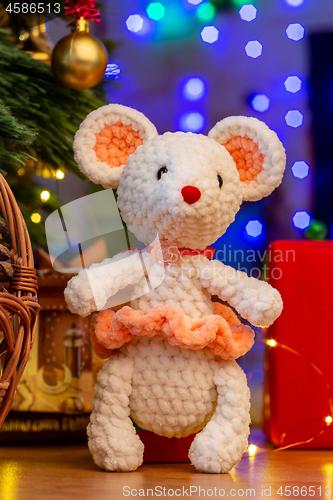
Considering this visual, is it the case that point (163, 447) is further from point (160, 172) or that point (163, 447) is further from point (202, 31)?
point (202, 31)

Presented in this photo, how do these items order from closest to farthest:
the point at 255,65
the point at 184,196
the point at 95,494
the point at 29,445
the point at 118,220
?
the point at 95,494
the point at 184,196
the point at 118,220
the point at 29,445
the point at 255,65

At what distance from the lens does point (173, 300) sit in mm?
863

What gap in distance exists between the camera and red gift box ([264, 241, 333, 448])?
1.05 meters

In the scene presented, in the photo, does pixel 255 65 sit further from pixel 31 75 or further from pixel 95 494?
pixel 95 494

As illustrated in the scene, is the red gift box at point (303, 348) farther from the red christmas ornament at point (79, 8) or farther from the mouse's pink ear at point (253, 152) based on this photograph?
the red christmas ornament at point (79, 8)

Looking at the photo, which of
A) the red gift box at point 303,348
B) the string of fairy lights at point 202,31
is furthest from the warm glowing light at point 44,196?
the red gift box at point 303,348

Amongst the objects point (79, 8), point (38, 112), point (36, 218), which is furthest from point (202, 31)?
point (36, 218)

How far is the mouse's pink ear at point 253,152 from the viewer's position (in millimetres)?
911

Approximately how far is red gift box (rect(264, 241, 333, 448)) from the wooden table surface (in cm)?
7

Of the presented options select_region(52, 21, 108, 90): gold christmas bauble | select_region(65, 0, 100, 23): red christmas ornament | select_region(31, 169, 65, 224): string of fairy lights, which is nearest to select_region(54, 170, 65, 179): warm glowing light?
select_region(31, 169, 65, 224): string of fairy lights

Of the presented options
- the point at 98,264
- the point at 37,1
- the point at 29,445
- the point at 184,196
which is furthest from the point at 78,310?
the point at 37,1

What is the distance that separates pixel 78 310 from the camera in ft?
2.74

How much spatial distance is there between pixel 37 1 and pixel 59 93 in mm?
200

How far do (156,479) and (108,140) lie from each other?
1.86ft
